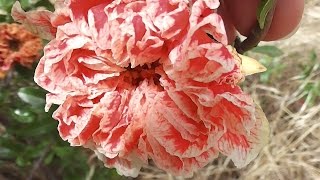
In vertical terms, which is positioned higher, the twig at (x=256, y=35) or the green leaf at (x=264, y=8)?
the green leaf at (x=264, y=8)

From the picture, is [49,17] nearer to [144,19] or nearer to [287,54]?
[144,19]

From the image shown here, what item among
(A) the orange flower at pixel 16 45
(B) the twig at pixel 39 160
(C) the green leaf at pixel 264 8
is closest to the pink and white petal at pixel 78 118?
(C) the green leaf at pixel 264 8

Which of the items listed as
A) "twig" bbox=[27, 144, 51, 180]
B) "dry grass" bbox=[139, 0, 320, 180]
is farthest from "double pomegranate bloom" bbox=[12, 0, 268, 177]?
"dry grass" bbox=[139, 0, 320, 180]

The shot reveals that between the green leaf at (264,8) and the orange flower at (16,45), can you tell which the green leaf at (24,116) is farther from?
the green leaf at (264,8)

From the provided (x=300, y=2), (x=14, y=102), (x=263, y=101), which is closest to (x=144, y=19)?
(x=300, y=2)

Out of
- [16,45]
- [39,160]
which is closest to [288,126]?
[39,160]

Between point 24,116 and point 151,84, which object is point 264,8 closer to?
point 151,84
